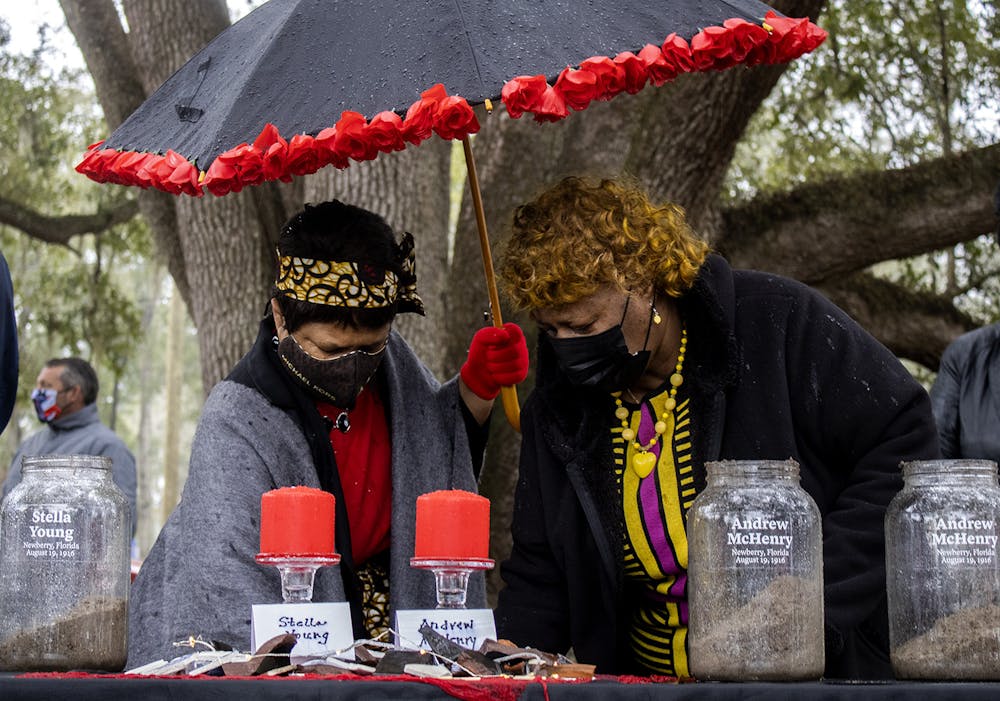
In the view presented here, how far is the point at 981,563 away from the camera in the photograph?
1848 mm

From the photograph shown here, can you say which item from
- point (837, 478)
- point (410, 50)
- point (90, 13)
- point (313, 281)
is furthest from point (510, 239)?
point (90, 13)

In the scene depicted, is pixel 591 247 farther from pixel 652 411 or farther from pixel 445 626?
pixel 445 626

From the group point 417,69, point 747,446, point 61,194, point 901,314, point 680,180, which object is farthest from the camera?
point 61,194

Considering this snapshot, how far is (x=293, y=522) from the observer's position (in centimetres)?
195

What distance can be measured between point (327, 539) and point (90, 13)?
4.59m

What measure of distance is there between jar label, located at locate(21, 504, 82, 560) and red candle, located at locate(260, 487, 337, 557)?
0.93ft

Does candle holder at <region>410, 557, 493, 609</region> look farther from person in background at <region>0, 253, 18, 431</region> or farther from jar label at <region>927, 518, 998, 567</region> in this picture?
person in background at <region>0, 253, 18, 431</region>

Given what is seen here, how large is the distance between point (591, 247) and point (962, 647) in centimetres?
111

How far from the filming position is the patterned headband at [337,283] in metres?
2.79

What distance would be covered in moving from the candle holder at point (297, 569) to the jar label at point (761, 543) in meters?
0.59

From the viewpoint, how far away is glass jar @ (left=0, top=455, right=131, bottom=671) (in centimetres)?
195

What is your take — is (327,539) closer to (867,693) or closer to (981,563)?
(867,693)

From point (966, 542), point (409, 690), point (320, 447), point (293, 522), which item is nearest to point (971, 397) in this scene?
point (320, 447)

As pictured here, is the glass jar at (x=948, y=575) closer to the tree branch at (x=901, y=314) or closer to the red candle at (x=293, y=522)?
the red candle at (x=293, y=522)
